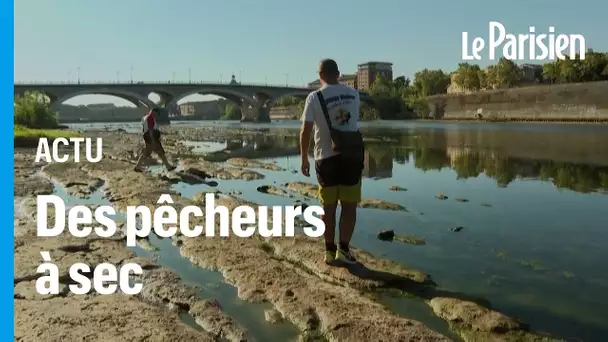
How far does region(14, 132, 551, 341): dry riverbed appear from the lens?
4234mm

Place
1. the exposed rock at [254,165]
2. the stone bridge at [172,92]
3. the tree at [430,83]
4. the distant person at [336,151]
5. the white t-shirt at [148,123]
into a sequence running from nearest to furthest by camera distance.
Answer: the distant person at [336,151] → the white t-shirt at [148,123] → the exposed rock at [254,165] → the stone bridge at [172,92] → the tree at [430,83]

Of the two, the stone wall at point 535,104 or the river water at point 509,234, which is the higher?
the stone wall at point 535,104

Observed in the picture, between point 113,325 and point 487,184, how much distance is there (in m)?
12.0

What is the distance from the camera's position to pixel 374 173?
1753 cm

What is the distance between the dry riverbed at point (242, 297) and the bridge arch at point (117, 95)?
112 meters

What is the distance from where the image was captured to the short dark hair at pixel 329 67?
246 inches

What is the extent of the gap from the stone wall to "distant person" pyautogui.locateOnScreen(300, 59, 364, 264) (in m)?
77.1

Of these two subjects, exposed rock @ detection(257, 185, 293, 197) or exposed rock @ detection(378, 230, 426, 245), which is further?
exposed rock @ detection(257, 185, 293, 197)

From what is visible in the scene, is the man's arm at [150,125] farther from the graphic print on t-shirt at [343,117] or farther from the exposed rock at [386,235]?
the graphic print on t-shirt at [343,117]


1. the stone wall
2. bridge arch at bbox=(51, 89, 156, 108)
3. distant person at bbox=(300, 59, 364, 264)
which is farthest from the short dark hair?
bridge arch at bbox=(51, 89, 156, 108)

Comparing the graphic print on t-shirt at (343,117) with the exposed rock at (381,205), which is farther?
the exposed rock at (381,205)

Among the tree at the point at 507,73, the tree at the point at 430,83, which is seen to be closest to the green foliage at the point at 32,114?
the tree at the point at 507,73

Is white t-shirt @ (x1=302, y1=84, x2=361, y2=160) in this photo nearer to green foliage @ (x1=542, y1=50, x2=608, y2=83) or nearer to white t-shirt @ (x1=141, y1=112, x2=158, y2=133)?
white t-shirt @ (x1=141, y1=112, x2=158, y2=133)

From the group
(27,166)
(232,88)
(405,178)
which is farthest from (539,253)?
(232,88)
